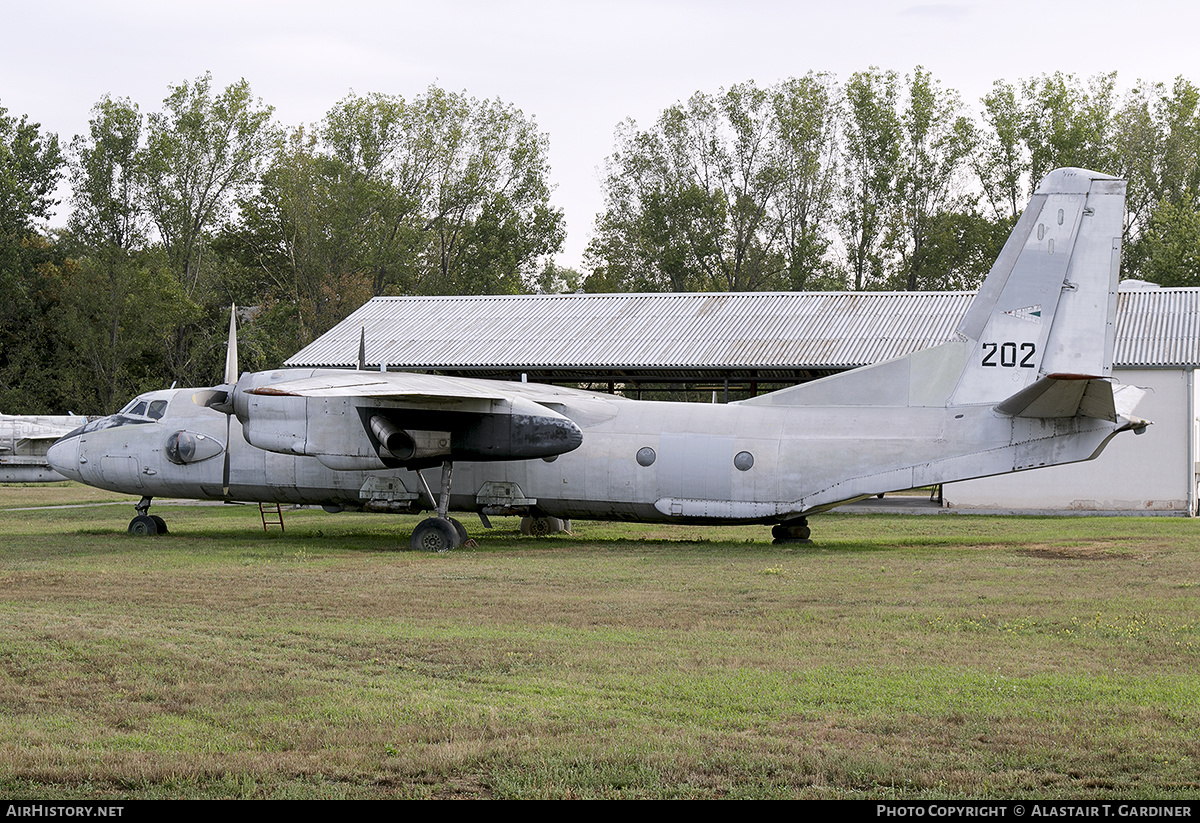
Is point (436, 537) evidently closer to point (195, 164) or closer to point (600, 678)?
point (600, 678)

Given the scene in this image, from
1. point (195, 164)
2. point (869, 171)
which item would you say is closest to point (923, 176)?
point (869, 171)

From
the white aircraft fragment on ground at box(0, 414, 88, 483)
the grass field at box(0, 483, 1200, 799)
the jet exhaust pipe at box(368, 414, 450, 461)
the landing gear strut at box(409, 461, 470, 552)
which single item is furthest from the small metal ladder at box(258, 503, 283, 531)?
the white aircraft fragment on ground at box(0, 414, 88, 483)

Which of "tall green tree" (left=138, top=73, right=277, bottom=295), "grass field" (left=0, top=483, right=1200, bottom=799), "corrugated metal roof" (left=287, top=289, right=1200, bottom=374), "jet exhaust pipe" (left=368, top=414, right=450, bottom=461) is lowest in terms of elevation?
"grass field" (left=0, top=483, right=1200, bottom=799)

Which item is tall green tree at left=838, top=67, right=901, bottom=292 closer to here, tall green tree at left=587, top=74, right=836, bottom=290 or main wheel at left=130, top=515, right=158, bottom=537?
tall green tree at left=587, top=74, right=836, bottom=290

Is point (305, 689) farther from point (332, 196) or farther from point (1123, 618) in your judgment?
point (332, 196)

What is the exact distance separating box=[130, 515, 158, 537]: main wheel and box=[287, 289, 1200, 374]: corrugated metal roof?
1321 centimetres

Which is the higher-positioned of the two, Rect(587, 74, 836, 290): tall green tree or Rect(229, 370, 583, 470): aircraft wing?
Rect(587, 74, 836, 290): tall green tree

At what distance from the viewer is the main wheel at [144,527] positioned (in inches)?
916

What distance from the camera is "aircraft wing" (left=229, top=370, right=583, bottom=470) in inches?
816

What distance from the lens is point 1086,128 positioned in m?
60.4

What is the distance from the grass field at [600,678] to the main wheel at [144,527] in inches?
198

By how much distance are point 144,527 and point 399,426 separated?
670cm

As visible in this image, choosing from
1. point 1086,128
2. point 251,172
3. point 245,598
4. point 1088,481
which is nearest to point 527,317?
point 1088,481

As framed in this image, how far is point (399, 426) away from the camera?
2103cm
